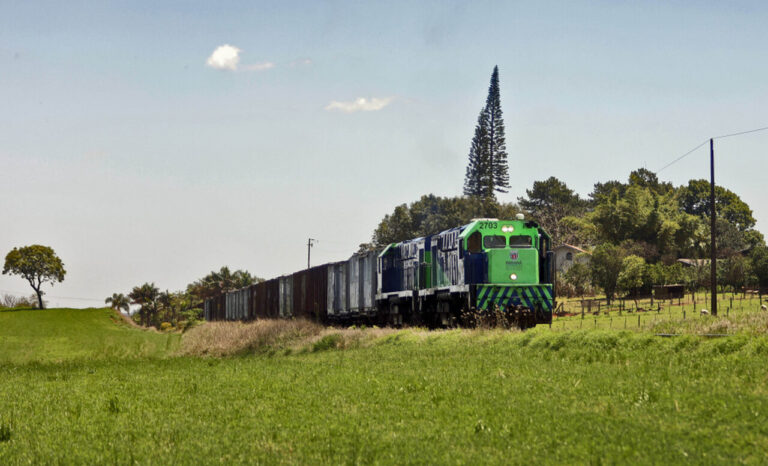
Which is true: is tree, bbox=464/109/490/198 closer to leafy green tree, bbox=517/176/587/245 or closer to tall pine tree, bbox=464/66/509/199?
tall pine tree, bbox=464/66/509/199

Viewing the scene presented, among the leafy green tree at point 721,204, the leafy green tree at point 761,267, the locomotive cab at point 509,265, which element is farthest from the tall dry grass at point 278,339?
the leafy green tree at point 721,204

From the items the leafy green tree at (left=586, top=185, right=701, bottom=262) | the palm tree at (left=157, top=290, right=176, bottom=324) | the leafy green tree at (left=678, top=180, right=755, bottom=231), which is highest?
the leafy green tree at (left=678, top=180, right=755, bottom=231)

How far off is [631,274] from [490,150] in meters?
34.1

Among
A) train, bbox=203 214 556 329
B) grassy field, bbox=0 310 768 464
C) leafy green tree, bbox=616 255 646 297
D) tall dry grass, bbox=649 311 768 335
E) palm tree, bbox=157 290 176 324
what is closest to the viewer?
grassy field, bbox=0 310 768 464

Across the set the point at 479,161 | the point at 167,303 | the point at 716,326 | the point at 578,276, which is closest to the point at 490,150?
the point at 479,161

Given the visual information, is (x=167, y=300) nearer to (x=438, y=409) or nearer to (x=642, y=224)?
(x=642, y=224)

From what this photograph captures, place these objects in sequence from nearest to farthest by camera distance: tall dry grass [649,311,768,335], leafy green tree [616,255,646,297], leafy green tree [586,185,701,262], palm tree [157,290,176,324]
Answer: tall dry grass [649,311,768,335]
leafy green tree [616,255,646,297]
leafy green tree [586,185,701,262]
palm tree [157,290,176,324]

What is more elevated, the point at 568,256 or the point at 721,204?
the point at 721,204

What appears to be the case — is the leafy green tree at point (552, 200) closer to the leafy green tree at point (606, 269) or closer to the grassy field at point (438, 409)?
the leafy green tree at point (606, 269)

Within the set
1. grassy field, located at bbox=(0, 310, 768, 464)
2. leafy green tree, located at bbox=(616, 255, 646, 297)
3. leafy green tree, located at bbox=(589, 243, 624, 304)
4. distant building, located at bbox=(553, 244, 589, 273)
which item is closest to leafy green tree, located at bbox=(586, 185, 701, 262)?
distant building, located at bbox=(553, 244, 589, 273)

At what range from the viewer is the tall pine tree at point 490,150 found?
10188 centimetres

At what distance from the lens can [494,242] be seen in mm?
28688

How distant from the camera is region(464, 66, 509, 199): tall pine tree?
334 feet

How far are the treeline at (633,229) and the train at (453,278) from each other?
3818 cm
